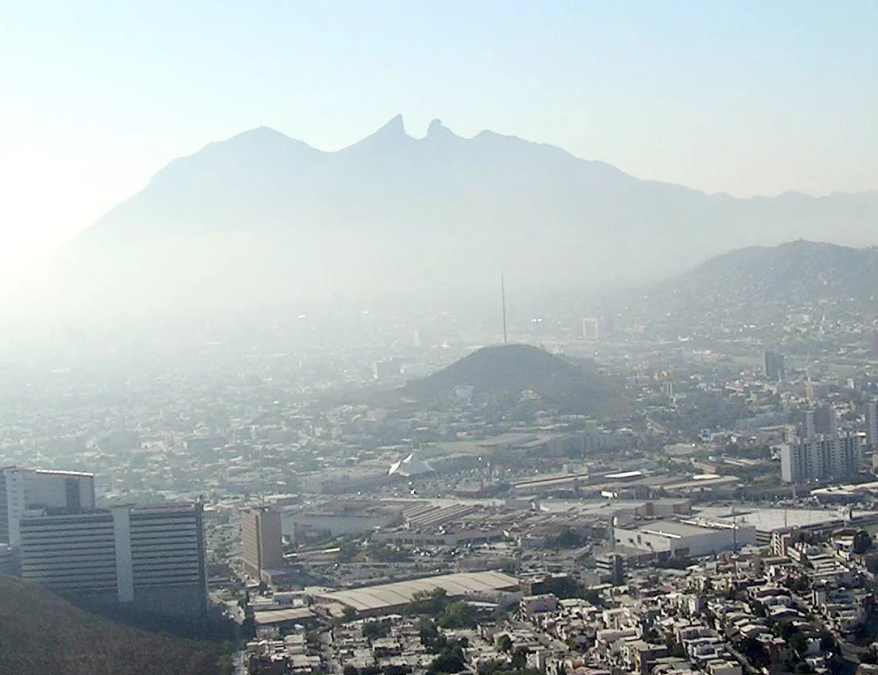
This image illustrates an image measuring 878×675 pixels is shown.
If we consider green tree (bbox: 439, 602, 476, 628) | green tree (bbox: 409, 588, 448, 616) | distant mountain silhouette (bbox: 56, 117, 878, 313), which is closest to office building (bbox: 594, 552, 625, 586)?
green tree (bbox: 409, 588, 448, 616)

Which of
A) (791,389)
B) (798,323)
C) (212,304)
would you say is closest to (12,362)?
(212,304)

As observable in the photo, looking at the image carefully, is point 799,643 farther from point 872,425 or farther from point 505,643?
point 872,425

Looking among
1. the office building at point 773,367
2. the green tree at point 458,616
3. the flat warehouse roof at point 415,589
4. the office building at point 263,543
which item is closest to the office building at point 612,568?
the flat warehouse roof at point 415,589

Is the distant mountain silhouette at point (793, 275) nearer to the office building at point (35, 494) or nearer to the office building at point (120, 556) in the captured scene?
the office building at point (35, 494)

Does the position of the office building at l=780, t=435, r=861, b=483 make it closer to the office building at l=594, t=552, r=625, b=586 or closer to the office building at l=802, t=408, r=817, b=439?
the office building at l=802, t=408, r=817, b=439

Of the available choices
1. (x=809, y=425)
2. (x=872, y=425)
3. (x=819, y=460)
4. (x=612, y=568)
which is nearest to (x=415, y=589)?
(x=612, y=568)
